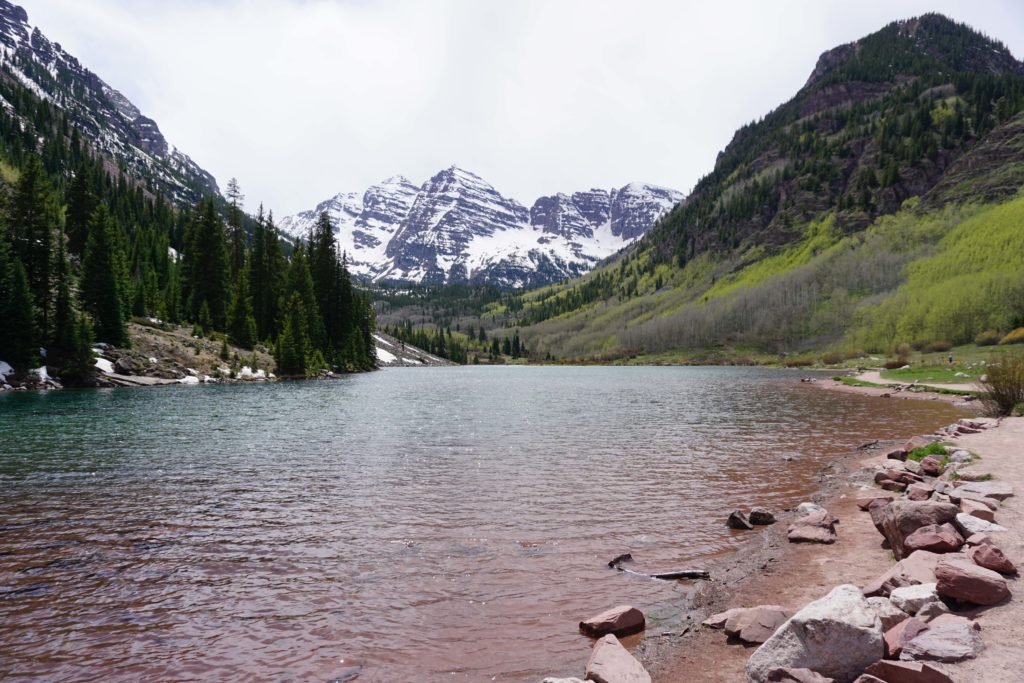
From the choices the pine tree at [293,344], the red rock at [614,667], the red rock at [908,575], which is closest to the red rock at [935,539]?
the red rock at [908,575]

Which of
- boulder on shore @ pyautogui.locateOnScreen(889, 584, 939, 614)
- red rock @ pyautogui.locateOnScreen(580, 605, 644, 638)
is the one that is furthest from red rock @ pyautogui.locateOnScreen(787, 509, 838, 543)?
red rock @ pyautogui.locateOnScreen(580, 605, 644, 638)

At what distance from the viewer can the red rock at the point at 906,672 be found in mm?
6098

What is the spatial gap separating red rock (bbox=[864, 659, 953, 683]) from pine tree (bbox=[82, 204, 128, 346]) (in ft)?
265

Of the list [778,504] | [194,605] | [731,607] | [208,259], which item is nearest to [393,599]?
[194,605]

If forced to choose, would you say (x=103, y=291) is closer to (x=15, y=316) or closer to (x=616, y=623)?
(x=15, y=316)

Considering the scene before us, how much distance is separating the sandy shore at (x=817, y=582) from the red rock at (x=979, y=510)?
302mm

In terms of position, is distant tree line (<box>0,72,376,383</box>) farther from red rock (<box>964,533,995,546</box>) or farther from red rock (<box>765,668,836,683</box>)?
red rock (<box>964,533,995,546</box>)

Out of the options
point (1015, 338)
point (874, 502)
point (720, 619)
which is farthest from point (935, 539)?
point (1015, 338)

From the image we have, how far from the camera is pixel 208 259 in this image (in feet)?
314

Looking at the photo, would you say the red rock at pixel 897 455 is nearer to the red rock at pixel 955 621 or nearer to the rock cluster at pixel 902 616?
the rock cluster at pixel 902 616

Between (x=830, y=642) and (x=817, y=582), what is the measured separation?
525 cm

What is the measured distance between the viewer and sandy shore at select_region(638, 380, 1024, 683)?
23.8 feet

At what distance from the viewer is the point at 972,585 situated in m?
8.30

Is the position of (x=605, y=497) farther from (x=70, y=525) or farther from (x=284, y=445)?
(x=284, y=445)
